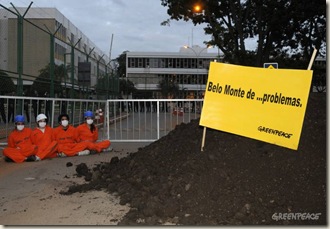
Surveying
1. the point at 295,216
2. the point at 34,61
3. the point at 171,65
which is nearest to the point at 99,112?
the point at 34,61

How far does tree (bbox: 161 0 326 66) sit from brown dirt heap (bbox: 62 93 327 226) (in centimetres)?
1422

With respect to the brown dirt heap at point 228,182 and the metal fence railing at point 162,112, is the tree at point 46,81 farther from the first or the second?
the brown dirt heap at point 228,182

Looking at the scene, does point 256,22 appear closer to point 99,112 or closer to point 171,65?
point 99,112

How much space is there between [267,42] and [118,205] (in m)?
18.8

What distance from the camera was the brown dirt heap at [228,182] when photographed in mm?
4555

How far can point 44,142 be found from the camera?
29.4 feet

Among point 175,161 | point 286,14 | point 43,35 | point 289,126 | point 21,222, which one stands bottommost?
point 21,222

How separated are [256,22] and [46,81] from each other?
12.7 meters

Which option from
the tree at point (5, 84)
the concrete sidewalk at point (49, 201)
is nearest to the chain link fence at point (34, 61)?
the tree at point (5, 84)

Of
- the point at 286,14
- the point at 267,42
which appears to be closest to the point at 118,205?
the point at 286,14

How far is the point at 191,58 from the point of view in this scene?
89938 millimetres

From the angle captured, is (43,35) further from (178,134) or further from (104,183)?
(104,183)

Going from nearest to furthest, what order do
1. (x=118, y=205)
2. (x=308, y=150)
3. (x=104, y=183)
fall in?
1. (x=118, y=205)
2. (x=308, y=150)
3. (x=104, y=183)

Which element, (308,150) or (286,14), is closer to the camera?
(308,150)
